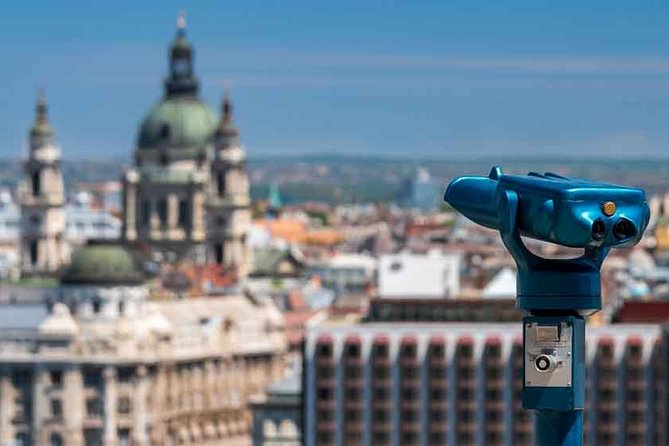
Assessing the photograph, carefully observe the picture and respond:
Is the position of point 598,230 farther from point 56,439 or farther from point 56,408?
point 56,408

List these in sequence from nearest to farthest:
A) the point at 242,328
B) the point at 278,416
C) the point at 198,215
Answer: the point at 278,416 → the point at 242,328 → the point at 198,215

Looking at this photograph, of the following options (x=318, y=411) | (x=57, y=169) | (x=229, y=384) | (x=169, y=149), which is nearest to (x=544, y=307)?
(x=318, y=411)

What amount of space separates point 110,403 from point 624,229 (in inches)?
4076

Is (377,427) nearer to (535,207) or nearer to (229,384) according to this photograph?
(229,384)

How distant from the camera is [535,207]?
17172 millimetres

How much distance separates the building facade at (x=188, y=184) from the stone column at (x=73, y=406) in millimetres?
40587

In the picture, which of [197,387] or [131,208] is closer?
[197,387]

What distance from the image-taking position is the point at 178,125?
168 m

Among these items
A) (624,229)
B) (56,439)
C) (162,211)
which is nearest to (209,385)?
(56,439)

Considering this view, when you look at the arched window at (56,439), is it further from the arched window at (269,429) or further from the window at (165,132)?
the window at (165,132)

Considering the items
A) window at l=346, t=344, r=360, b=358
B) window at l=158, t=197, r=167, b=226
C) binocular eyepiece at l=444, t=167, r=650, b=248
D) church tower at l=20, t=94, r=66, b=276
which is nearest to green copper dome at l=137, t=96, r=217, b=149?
window at l=158, t=197, r=167, b=226

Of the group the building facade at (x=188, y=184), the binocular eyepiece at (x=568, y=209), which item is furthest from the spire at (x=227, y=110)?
the binocular eyepiece at (x=568, y=209)

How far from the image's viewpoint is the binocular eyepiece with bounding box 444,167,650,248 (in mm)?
16984

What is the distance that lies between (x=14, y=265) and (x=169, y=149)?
998cm
